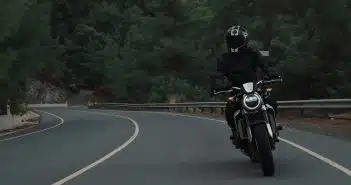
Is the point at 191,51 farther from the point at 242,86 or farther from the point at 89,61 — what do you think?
the point at 242,86

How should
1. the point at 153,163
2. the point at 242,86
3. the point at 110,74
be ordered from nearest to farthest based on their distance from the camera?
the point at 242,86, the point at 153,163, the point at 110,74

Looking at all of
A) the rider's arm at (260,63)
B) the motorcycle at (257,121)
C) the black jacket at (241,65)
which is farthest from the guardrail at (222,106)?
the motorcycle at (257,121)

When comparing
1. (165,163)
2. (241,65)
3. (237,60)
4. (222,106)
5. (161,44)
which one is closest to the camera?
(241,65)

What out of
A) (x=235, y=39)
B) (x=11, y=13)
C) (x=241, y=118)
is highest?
(x=11, y=13)


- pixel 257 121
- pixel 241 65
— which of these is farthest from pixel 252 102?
pixel 241 65

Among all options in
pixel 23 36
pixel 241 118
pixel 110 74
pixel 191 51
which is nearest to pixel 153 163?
pixel 241 118

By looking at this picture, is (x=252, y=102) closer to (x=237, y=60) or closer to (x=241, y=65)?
(x=241, y=65)

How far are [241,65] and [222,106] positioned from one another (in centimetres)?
3051

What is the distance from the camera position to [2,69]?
27547 millimetres

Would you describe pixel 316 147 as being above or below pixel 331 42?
below

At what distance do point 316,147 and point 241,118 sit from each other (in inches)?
205

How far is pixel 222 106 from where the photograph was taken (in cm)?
4166

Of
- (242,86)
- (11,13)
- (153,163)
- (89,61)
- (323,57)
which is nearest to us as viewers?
(242,86)

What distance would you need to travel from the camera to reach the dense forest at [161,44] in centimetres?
3195
